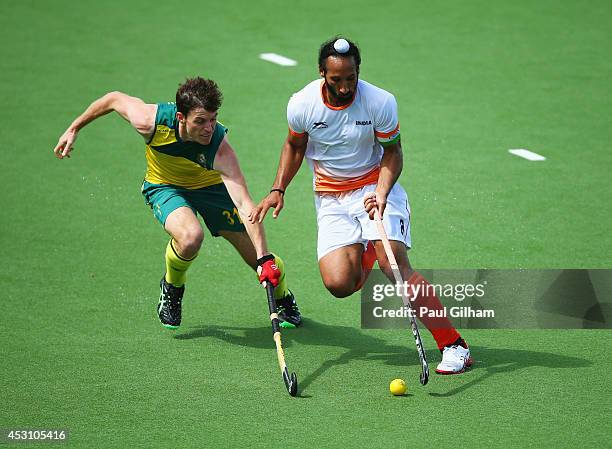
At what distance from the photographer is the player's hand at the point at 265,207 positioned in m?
6.71

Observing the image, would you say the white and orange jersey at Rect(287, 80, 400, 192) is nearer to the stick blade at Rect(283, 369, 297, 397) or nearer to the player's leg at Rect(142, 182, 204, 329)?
the player's leg at Rect(142, 182, 204, 329)

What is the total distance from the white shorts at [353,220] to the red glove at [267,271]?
451mm

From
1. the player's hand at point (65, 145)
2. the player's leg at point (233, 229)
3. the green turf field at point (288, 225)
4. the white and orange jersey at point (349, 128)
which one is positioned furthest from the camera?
the player's leg at point (233, 229)

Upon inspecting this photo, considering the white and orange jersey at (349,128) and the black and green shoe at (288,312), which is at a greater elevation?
the white and orange jersey at (349,128)

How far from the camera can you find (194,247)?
711 cm

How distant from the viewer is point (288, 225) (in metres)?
9.19

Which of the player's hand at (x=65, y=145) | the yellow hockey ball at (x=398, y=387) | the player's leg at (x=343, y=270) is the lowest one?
the yellow hockey ball at (x=398, y=387)

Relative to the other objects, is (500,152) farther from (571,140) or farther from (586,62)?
(586,62)

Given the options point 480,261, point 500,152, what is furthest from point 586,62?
point 480,261

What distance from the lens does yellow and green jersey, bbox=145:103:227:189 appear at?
7129 mm

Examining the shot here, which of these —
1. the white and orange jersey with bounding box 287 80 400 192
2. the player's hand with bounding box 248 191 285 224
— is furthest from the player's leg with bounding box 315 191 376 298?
the player's hand with bounding box 248 191 285 224

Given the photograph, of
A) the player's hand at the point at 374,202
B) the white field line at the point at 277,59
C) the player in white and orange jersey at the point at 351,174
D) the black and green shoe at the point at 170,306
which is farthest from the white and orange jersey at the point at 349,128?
the white field line at the point at 277,59

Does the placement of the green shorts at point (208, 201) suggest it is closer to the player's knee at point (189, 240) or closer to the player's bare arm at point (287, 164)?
the player's knee at point (189, 240)

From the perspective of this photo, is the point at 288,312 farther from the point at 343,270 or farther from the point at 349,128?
the point at 349,128
